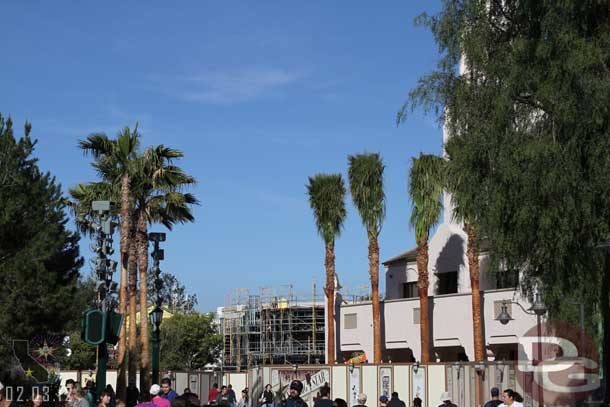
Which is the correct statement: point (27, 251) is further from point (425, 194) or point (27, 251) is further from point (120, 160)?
point (425, 194)

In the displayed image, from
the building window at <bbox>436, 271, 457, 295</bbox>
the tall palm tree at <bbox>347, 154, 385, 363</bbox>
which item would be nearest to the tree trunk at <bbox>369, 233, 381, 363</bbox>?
the tall palm tree at <bbox>347, 154, 385, 363</bbox>

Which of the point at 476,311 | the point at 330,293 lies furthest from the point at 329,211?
the point at 476,311

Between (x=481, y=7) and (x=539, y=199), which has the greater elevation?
(x=481, y=7)

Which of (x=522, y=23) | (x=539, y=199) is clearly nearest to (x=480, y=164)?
(x=539, y=199)

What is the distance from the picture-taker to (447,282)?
4872 centimetres

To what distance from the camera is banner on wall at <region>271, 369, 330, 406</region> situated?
3678 cm

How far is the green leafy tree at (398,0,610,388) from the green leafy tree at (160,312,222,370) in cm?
5947

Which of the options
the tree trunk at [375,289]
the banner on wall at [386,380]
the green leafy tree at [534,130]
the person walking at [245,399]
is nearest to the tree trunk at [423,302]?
the tree trunk at [375,289]

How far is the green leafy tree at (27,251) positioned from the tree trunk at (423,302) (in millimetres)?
15442

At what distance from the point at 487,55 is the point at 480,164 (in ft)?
7.76

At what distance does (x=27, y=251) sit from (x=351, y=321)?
2079cm

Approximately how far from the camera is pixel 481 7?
2125 centimetres

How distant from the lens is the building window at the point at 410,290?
50.3 meters

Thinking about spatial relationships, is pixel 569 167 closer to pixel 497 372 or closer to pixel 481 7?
pixel 481 7
